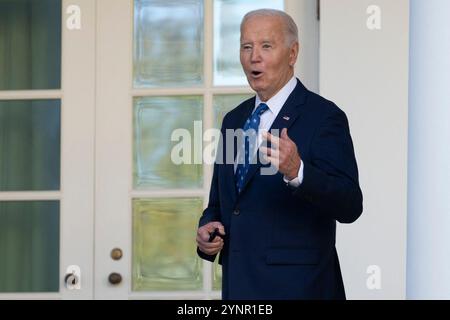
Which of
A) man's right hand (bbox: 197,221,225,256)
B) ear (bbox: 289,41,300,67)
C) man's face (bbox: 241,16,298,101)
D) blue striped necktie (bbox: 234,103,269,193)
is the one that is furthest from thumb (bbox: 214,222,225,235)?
ear (bbox: 289,41,300,67)

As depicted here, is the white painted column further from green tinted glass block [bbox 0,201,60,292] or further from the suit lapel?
green tinted glass block [bbox 0,201,60,292]

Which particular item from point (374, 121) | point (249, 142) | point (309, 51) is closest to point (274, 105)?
point (249, 142)

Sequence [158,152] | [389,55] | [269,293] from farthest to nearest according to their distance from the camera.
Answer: [158,152] → [389,55] → [269,293]

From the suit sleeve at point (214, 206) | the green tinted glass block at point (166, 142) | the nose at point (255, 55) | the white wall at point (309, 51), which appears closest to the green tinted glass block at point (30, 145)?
the green tinted glass block at point (166, 142)

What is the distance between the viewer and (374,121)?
411cm

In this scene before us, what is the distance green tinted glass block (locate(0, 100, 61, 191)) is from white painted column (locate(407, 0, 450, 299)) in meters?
2.02

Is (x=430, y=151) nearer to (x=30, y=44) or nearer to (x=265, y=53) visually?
(x=265, y=53)

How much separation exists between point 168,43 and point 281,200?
175cm

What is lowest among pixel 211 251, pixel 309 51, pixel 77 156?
pixel 211 251

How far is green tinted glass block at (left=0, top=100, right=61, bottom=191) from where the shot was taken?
175 inches
